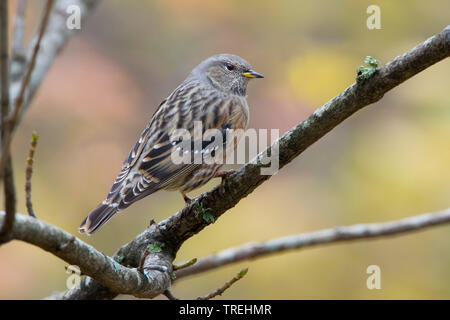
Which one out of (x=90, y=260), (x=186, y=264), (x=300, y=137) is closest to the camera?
(x=90, y=260)

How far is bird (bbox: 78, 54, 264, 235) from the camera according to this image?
16.0ft

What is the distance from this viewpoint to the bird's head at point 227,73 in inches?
242

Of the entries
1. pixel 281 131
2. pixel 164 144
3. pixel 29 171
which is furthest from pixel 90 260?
pixel 281 131

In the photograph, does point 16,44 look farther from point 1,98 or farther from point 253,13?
point 253,13

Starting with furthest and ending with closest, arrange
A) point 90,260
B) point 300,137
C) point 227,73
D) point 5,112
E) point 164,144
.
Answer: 1. point 227,73
2. point 164,144
3. point 300,137
4. point 90,260
5. point 5,112

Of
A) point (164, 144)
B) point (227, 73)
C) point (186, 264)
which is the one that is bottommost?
point (186, 264)

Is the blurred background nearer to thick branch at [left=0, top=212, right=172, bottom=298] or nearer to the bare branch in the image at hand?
thick branch at [left=0, top=212, right=172, bottom=298]

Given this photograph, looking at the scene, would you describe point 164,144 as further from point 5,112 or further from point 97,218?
point 5,112

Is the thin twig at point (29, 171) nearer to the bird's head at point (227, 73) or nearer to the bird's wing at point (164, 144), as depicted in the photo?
Answer: the bird's wing at point (164, 144)

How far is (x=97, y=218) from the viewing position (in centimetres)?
463

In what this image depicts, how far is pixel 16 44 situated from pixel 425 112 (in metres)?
4.81

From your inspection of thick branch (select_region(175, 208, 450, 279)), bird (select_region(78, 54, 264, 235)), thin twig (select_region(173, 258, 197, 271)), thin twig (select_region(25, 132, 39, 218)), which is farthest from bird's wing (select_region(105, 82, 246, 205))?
thick branch (select_region(175, 208, 450, 279))

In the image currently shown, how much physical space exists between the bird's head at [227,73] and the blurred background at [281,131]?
3.75ft

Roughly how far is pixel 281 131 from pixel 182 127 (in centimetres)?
207
